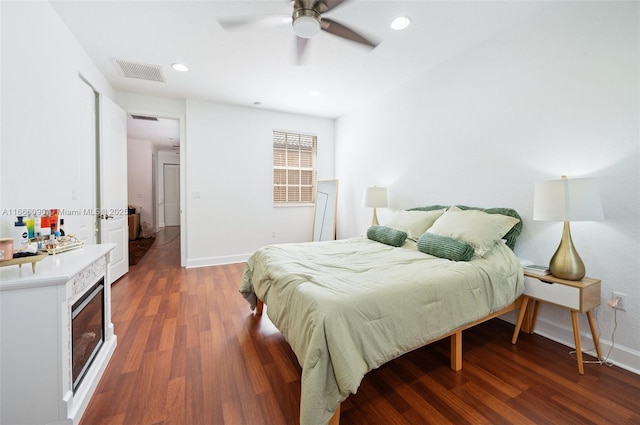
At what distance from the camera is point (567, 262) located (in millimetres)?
1807

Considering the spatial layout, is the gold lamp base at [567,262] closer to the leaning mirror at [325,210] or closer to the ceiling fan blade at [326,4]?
the ceiling fan blade at [326,4]

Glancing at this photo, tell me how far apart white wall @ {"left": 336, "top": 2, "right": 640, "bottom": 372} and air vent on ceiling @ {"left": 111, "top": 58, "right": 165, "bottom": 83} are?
3143 mm

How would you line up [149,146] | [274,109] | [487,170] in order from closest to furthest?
[487,170]
[274,109]
[149,146]

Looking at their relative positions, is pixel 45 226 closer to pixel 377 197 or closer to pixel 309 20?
pixel 309 20

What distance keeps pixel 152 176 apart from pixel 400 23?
7851 millimetres

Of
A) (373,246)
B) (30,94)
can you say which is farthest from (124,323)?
(373,246)

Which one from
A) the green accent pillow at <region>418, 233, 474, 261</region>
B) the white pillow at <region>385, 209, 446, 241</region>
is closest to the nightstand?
the green accent pillow at <region>418, 233, 474, 261</region>

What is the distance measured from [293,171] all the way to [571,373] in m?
4.30

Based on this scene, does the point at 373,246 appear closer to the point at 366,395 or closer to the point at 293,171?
the point at 366,395

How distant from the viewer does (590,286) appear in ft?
5.68

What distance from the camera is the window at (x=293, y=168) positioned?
15.7 feet

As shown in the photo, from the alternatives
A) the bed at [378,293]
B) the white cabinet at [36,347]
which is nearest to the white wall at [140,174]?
the bed at [378,293]

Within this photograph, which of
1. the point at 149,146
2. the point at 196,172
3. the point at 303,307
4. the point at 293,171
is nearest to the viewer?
the point at 303,307

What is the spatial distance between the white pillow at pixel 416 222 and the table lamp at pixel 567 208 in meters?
0.96
